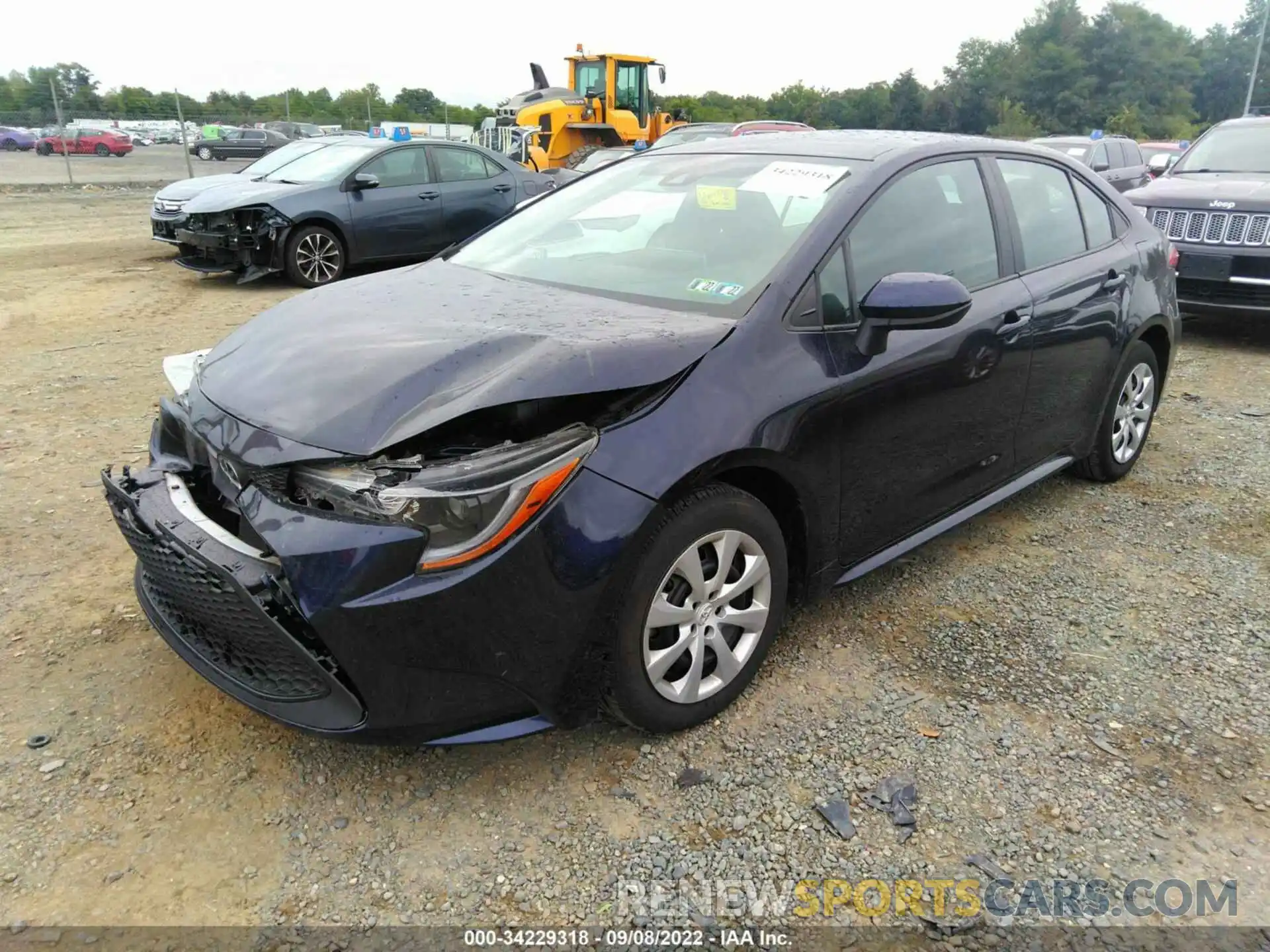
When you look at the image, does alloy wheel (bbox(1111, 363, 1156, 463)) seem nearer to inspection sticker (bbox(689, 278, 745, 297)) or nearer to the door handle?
the door handle

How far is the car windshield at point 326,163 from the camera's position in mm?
9656

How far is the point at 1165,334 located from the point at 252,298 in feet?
25.5

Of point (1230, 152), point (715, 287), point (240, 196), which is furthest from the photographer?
point (240, 196)

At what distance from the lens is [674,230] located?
3281 millimetres

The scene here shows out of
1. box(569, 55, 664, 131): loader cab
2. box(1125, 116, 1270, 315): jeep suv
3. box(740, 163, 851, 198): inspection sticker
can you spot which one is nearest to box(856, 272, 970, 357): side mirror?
box(740, 163, 851, 198): inspection sticker

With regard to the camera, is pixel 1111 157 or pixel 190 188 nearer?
pixel 190 188

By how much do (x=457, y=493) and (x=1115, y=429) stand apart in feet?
11.9

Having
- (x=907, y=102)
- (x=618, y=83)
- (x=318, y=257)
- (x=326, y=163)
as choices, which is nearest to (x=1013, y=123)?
(x=907, y=102)

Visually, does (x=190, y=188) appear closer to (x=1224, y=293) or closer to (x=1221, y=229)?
(x=1221, y=229)

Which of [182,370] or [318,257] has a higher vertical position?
[182,370]

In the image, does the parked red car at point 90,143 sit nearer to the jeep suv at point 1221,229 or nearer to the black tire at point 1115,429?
the jeep suv at point 1221,229

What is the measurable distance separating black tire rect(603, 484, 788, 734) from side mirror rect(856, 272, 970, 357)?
66 centimetres

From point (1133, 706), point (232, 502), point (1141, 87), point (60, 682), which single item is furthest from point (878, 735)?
point (1141, 87)

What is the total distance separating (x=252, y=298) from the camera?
895cm
